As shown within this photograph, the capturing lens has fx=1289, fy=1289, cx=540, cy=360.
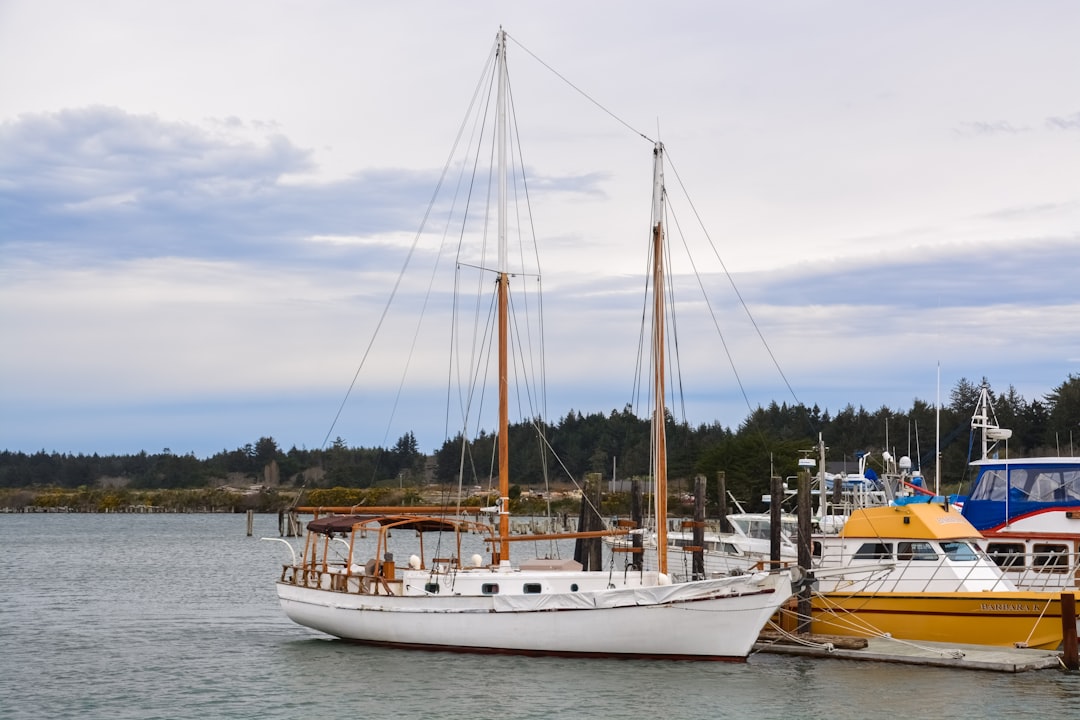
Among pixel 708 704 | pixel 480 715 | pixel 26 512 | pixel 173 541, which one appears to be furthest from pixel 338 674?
pixel 26 512

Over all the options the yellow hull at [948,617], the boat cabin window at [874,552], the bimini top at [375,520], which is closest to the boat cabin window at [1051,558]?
the yellow hull at [948,617]

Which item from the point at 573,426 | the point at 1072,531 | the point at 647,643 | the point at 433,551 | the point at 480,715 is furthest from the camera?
the point at 573,426

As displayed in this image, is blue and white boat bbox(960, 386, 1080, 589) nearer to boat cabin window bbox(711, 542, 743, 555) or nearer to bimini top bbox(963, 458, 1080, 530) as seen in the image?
bimini top bbox(963, 458, 1080, 530)

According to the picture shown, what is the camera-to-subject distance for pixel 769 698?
2673 centimetres

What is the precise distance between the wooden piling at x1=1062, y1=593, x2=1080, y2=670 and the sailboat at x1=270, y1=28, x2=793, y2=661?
6156 mm

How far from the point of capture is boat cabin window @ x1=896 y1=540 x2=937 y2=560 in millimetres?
32344

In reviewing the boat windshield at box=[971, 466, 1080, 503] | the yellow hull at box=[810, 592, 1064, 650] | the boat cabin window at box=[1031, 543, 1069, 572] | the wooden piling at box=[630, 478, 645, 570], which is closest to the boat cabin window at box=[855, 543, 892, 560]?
the yellow hull at box=[810, 592, 1064, 650]

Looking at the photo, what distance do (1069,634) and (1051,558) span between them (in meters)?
5.52

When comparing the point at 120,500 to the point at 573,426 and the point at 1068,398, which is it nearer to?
the point at 573,426

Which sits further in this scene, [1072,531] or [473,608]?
[1072,531]

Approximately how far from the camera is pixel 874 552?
33281 mm

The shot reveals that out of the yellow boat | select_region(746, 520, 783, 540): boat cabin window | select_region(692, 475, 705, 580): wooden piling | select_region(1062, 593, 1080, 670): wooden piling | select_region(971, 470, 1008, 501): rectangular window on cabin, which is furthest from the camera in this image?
select_region(746, 520, 783, 540): boat cabin window

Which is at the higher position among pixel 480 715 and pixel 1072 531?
pixel 1072 531

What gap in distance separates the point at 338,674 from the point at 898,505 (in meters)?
14.8
